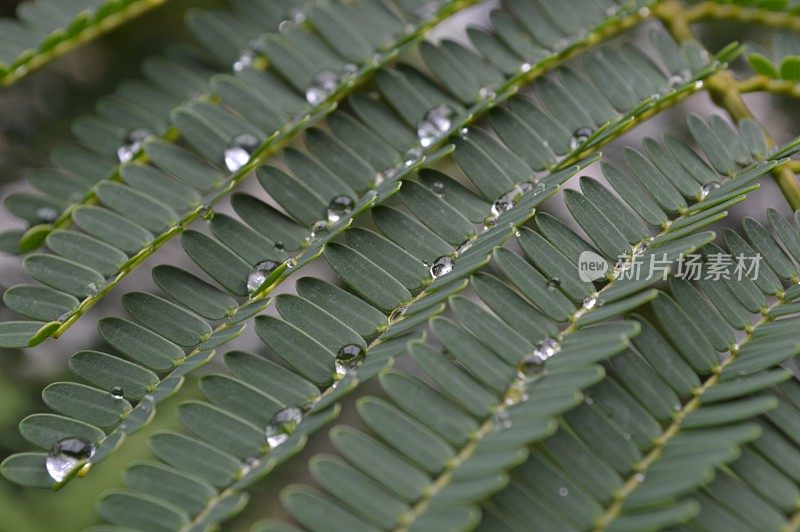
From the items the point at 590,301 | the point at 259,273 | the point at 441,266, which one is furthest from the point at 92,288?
the point at 590,301

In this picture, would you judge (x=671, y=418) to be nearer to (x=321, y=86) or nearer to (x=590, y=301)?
(x=590, y=301)

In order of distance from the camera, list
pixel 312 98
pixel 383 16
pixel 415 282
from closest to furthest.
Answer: pixel 415 282 → pixel 312 98 → pixel 383 16

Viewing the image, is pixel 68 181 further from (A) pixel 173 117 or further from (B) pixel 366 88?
(B) pixel 366 88

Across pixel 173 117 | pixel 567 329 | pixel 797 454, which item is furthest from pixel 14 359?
pixel 797 454

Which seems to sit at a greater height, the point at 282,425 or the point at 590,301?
the point at 590,301

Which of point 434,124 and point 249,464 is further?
point 434,124

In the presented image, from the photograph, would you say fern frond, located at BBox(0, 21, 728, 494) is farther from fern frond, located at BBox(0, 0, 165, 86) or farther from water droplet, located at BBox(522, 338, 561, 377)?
fern frond, located at BBox(0, 0, 165, 86)
